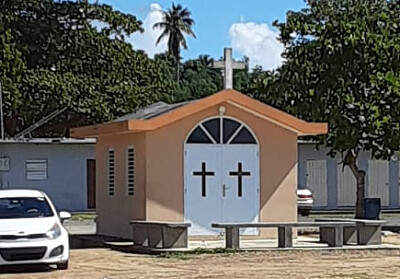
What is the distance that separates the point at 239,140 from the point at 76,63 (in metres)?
26.2

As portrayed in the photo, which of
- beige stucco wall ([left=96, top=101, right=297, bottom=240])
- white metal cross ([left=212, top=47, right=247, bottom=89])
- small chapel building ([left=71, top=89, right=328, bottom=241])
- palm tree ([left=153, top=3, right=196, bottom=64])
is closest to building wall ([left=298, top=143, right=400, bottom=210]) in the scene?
white metal cross ([left=212, top=47, right=247, bottom=89])

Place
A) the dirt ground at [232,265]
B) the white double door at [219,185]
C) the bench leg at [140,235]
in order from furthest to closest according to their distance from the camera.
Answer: the white double door at [219,185], the bench leg at [140,235], the dirt ground at [232,265]

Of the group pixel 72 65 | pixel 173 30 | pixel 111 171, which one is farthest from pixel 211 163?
pixel 173 30

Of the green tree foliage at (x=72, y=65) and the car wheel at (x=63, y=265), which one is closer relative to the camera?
the car wheel at (x=63, y=265)

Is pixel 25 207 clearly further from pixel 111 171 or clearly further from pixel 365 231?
pixel 365 231

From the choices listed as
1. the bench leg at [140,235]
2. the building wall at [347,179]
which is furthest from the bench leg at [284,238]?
the building wall at [347,179]

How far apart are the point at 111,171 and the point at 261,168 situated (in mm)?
3952

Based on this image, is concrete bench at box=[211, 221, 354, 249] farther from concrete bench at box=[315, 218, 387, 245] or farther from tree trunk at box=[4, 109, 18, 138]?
tree trunk at box=[4, 109, 18, 138]

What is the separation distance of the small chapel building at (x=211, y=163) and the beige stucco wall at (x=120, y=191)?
0.08ft

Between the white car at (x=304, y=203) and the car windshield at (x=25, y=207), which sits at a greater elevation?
the car windshield at (x=25, y=207)

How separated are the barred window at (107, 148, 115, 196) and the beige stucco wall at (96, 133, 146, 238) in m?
0.15

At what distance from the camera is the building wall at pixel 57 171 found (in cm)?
3584

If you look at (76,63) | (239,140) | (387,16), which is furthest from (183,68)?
(239,140)

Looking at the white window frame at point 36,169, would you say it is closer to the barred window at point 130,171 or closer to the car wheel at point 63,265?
the barred window at point 130,171
